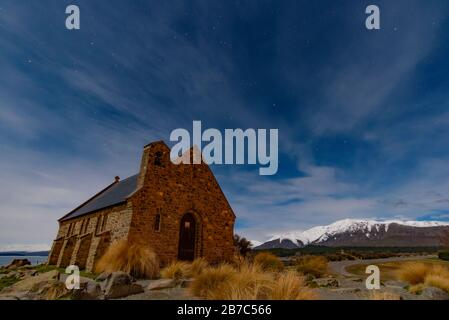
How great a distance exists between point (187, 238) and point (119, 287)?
9640 mm

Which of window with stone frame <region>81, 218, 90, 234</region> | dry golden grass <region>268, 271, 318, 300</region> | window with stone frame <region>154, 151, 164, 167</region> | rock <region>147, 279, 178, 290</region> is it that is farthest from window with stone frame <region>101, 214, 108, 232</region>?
dry golden grass <region>268, 271, 318, 300</region>

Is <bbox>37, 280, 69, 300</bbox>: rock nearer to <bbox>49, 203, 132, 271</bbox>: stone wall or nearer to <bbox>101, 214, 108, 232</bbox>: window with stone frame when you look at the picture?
<bbox>49, 203, 132, 271</bbox>: stone wall

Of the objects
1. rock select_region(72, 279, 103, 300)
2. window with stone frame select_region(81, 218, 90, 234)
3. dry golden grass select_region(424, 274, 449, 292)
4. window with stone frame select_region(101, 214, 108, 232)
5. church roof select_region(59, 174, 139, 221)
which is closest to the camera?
rock select_region(72, 279, 103, 300)

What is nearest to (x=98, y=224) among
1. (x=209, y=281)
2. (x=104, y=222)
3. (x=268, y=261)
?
(x=104, y=222)

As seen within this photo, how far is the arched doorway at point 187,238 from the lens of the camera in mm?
17203

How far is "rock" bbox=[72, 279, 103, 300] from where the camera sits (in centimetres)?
762

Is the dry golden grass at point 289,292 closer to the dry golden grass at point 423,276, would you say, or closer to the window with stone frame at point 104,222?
the dry golden grass at point 423,276

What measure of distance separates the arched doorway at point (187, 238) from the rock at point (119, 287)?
28.7 feet

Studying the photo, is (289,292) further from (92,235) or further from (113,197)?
(113,197)

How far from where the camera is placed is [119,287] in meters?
8.13

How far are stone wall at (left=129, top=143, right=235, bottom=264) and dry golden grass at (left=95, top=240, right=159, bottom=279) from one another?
2.73m

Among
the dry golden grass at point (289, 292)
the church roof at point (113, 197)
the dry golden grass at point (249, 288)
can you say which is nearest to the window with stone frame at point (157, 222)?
the church roof at point (113, 197)
